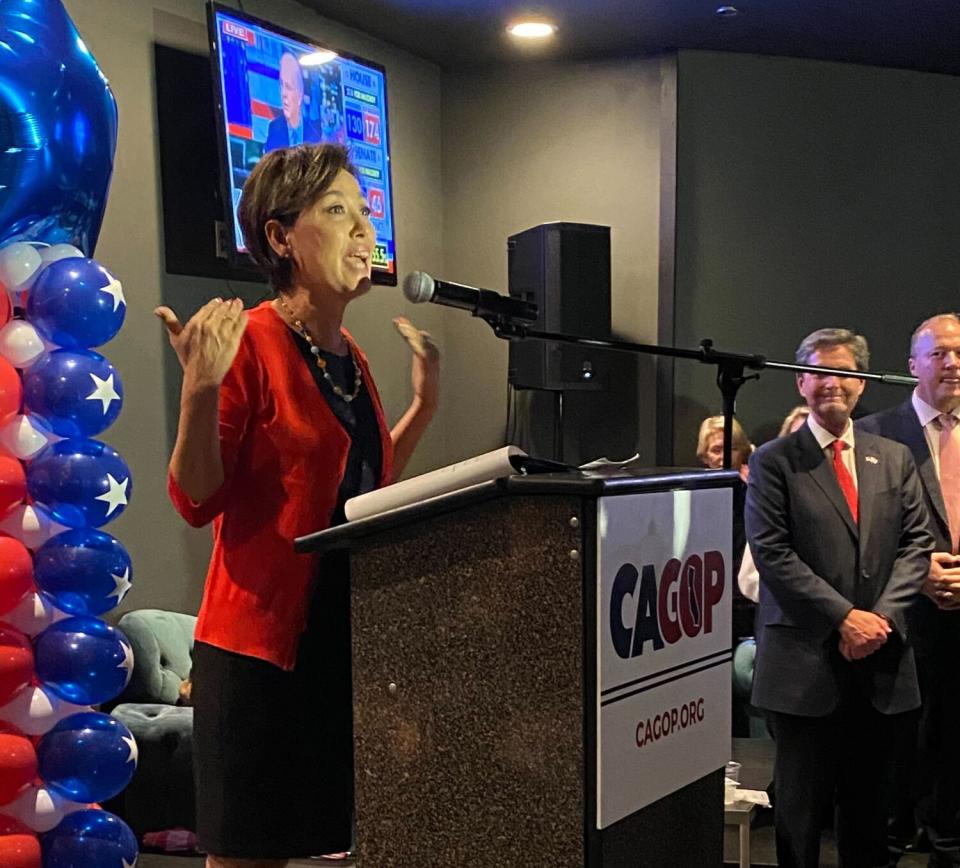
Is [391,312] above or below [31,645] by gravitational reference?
above

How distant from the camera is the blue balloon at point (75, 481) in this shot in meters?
2.44

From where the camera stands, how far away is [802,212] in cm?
595

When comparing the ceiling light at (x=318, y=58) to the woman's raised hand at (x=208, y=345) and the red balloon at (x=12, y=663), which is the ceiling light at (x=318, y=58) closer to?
the red balloon at (x=12, y=663)

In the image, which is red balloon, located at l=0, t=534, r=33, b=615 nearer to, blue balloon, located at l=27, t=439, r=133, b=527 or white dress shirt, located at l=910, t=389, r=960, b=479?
blue balloon, located at l=27, t=439, r=133, b=527

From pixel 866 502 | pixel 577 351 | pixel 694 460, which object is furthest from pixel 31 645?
pixel 694 460

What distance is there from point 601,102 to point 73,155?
390 centimetres

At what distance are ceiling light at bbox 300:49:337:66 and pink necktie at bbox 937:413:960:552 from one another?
2561 millimetres

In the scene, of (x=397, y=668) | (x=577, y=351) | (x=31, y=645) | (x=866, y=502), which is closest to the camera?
(x=397, y=668)

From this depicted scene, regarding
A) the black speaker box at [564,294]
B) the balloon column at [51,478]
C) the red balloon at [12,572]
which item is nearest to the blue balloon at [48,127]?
the balloon column at [51,478]

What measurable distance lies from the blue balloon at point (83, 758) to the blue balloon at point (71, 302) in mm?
785

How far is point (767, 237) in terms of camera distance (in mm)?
5926

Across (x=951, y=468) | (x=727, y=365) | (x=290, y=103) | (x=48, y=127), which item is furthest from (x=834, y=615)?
(x=290, y=103)

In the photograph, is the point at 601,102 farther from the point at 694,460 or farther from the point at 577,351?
the point at 694,460

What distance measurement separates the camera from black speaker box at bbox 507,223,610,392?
5395mm
